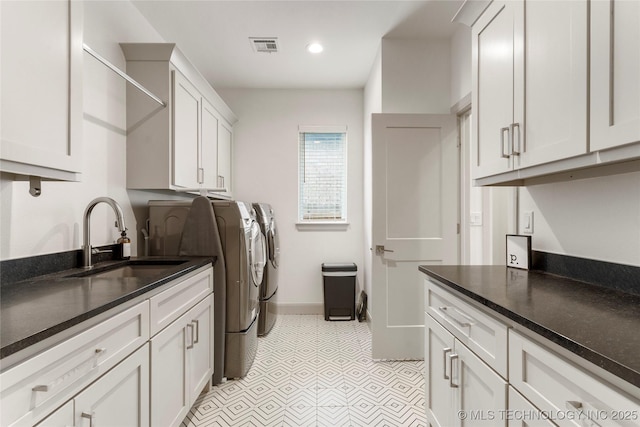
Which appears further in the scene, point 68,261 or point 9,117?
point 68,261

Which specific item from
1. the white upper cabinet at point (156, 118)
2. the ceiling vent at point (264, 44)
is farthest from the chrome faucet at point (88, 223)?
the ceiling vent at point (264, 44)

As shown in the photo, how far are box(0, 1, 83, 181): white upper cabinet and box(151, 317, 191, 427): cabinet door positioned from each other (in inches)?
32.5

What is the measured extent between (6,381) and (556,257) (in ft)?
6.71

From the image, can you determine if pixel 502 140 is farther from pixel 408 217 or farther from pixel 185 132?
pixel 185 132

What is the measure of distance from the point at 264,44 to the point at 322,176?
1.66m

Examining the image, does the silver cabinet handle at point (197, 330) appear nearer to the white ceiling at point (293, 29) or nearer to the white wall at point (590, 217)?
the white wall at point (590, 217)

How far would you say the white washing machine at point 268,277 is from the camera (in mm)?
3215

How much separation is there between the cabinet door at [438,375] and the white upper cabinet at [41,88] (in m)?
1.73

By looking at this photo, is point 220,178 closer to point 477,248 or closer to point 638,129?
point 477,248

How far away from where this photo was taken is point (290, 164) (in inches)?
158

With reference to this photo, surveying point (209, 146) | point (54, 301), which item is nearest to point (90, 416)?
point (54, 301)

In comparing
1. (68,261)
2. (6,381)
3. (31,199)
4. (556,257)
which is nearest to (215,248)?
(68,261)

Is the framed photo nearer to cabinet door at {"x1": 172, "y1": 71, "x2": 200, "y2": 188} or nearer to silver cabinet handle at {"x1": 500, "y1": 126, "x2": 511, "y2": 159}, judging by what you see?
silver cabinet handle at {"x1": 500, "y1": 126, "x2": 511, "y2": 159}

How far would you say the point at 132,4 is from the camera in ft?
7.71
